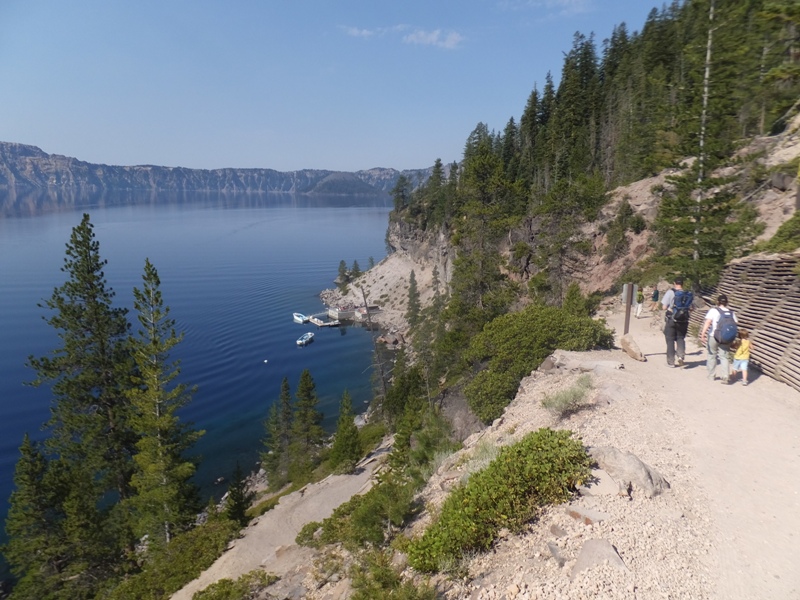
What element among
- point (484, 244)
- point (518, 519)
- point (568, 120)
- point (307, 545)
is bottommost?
point (307, 545)

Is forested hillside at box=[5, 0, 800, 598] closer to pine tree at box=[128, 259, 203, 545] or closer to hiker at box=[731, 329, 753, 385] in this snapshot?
pine tree at box=[128, 259, 203, 545]

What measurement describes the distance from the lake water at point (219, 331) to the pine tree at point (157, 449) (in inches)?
930

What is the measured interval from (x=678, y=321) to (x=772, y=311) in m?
2.69

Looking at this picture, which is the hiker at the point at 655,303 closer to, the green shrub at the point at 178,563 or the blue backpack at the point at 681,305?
the blue backpack at the point at 681,305

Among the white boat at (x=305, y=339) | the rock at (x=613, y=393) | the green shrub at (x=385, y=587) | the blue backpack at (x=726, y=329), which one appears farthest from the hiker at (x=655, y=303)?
the white boat at (x=305, y=339)

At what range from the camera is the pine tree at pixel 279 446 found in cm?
4238

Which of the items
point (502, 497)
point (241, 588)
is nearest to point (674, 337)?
point (502, 497)

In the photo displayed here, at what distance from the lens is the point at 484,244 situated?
29.4 meters

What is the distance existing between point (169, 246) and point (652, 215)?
154m

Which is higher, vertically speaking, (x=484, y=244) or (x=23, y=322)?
(x=484, y=244)

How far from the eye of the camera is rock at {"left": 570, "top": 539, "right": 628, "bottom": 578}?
18.4ft

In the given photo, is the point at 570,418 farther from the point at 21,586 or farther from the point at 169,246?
the point at 169,246

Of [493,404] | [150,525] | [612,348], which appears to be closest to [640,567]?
[493,404]

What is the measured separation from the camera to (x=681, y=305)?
12.8 metres
